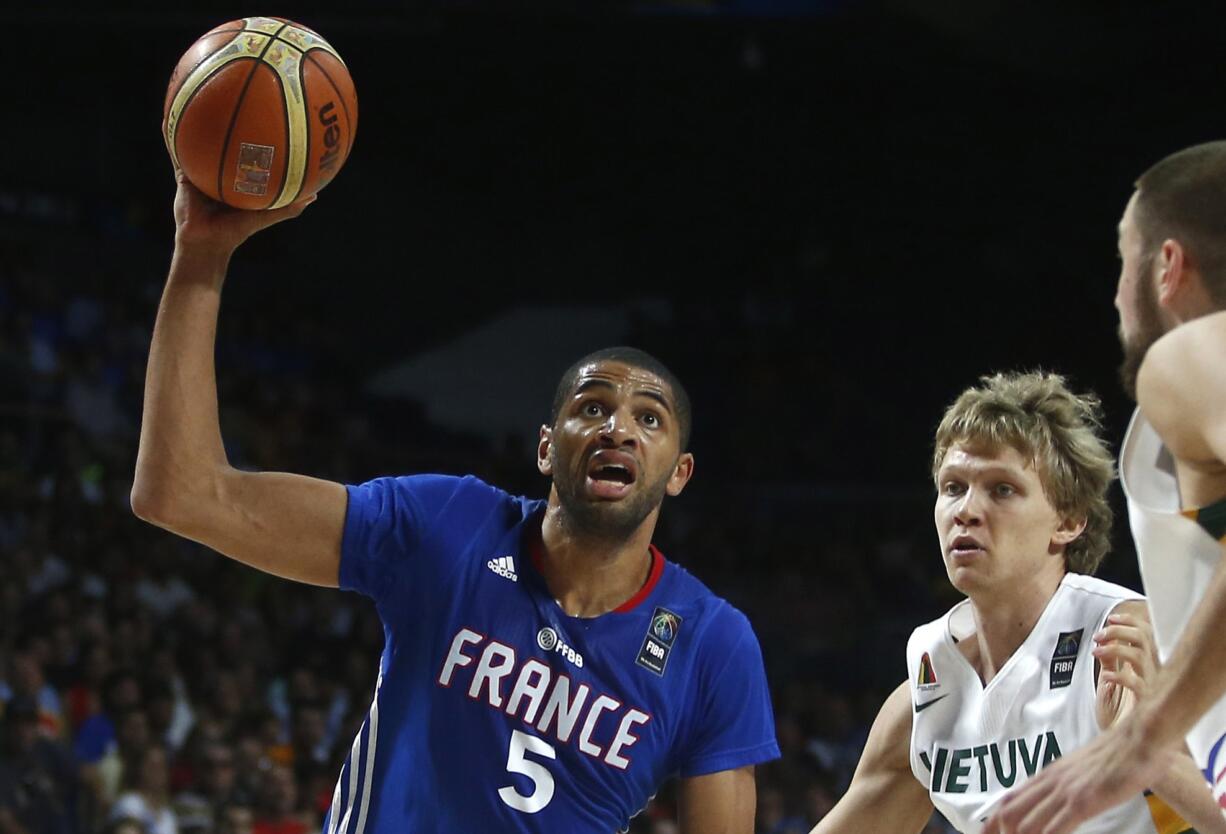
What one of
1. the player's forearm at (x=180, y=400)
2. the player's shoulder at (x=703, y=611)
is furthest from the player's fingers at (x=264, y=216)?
the player's shoulder at (x=703, y=611)

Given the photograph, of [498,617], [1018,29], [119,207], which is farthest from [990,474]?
[119,207]

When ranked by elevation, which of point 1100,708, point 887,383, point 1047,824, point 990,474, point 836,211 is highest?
Result: point 836,211

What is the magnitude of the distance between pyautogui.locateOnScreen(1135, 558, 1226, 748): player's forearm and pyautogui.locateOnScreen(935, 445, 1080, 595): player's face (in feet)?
3.72

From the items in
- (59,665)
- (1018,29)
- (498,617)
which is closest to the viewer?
(498,617)

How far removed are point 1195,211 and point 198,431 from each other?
2.03m

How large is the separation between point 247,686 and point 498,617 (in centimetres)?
611

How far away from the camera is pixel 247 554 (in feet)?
11.3

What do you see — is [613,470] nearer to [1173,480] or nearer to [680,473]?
[680,473]

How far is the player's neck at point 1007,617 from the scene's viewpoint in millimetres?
3662

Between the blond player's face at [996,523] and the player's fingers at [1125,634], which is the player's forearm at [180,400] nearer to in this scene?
the blond player's face at [996,523]

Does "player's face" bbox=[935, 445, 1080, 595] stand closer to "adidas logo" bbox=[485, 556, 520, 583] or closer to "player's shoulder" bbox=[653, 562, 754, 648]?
"player's shoulder" bbox=[653, 562, 754, 648]

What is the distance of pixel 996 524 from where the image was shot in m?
3.59

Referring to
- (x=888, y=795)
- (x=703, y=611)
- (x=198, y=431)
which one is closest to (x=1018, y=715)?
(x=888, y=795)

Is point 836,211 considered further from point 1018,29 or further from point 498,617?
point 498,617
